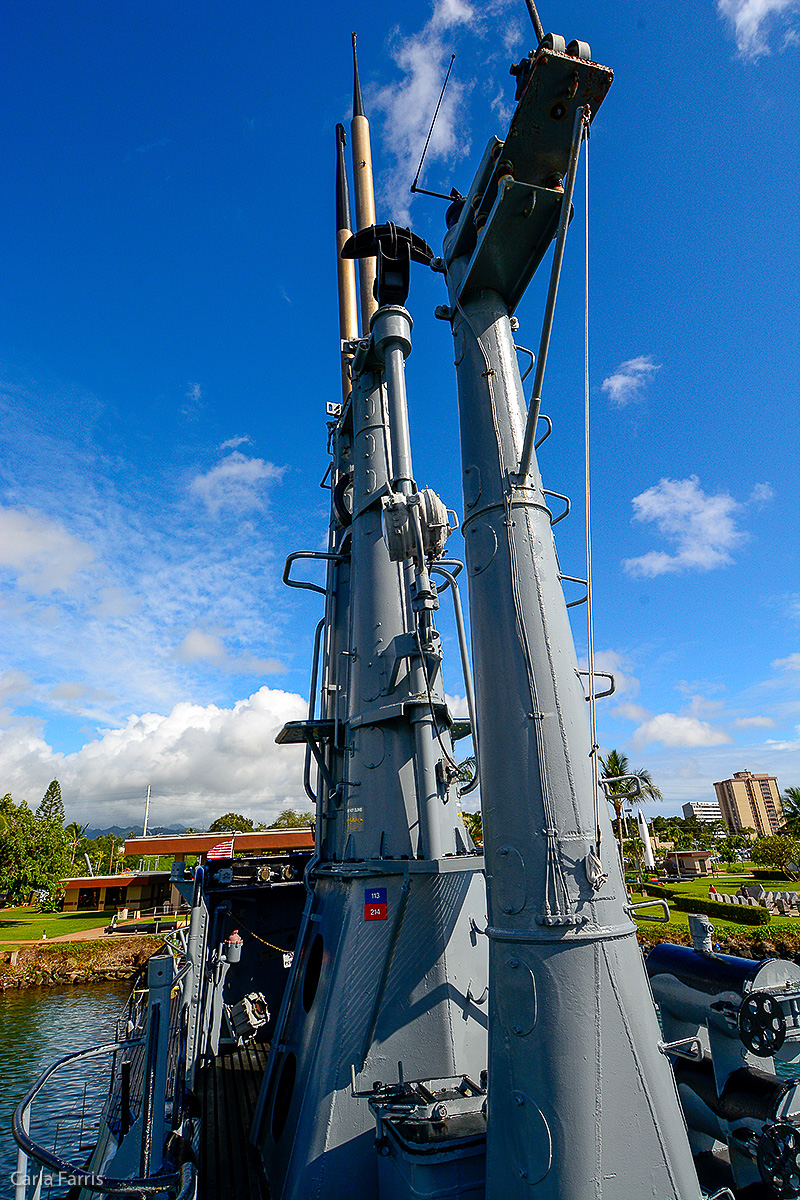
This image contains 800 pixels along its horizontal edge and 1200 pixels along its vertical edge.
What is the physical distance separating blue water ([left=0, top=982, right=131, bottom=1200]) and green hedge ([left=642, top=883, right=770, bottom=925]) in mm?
22835

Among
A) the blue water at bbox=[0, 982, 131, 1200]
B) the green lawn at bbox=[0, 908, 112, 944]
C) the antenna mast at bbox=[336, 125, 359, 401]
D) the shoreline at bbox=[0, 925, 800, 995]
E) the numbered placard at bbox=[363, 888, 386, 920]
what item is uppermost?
the antenna mast at bbox=[336, 125, 359, 401]

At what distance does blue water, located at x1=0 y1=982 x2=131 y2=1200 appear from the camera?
1220 centimetres

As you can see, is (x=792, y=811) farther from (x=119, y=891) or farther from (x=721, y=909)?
(x=119, y=891)

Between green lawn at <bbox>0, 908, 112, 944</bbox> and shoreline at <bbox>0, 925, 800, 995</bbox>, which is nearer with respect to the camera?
shoreline at <bbox>0, 925, 800, 995</bbox>

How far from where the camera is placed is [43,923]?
36.9 meters

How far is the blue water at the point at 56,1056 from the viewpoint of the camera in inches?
480

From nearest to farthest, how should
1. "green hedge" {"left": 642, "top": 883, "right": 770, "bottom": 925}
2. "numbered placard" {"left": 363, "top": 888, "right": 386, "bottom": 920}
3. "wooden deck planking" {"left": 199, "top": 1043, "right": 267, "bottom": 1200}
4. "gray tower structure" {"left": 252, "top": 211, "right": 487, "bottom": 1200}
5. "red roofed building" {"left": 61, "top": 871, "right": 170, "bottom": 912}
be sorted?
"gray tower structure" {"left": 252, "top": 211, "right": 487, "bottom": 1200} → "numbered placard" {"left": 363, "top": 888, "right": 386, "bottom": 920} → "wooden deck planking" {"left": 199, "top": 1043, "right": 267, "bottom": 1200} → "green hedge" {"left": 642, "top": 883, "right": 770, "bottom": 925} → "red roofed building" {"left": 61, "top": 871, "right": 170, "bottom": 912}

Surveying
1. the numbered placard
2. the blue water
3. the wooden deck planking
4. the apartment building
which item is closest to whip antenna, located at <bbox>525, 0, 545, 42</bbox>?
the numbered placard

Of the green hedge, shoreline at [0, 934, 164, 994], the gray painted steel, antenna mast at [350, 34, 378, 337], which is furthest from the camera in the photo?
A: the green hedge

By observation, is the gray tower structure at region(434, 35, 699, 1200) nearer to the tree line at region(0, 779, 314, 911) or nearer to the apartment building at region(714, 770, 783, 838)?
the tree line at region(0, 779, 314, 911)

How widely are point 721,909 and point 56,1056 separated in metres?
28.3

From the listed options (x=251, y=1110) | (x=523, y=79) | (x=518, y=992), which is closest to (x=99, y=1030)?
(x=251, y=1110)

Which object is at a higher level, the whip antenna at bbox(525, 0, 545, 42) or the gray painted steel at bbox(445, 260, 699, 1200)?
the whip antenna at bbox(525, 0, 545, 42)

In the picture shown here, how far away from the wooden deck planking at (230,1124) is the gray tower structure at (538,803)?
4996mm
